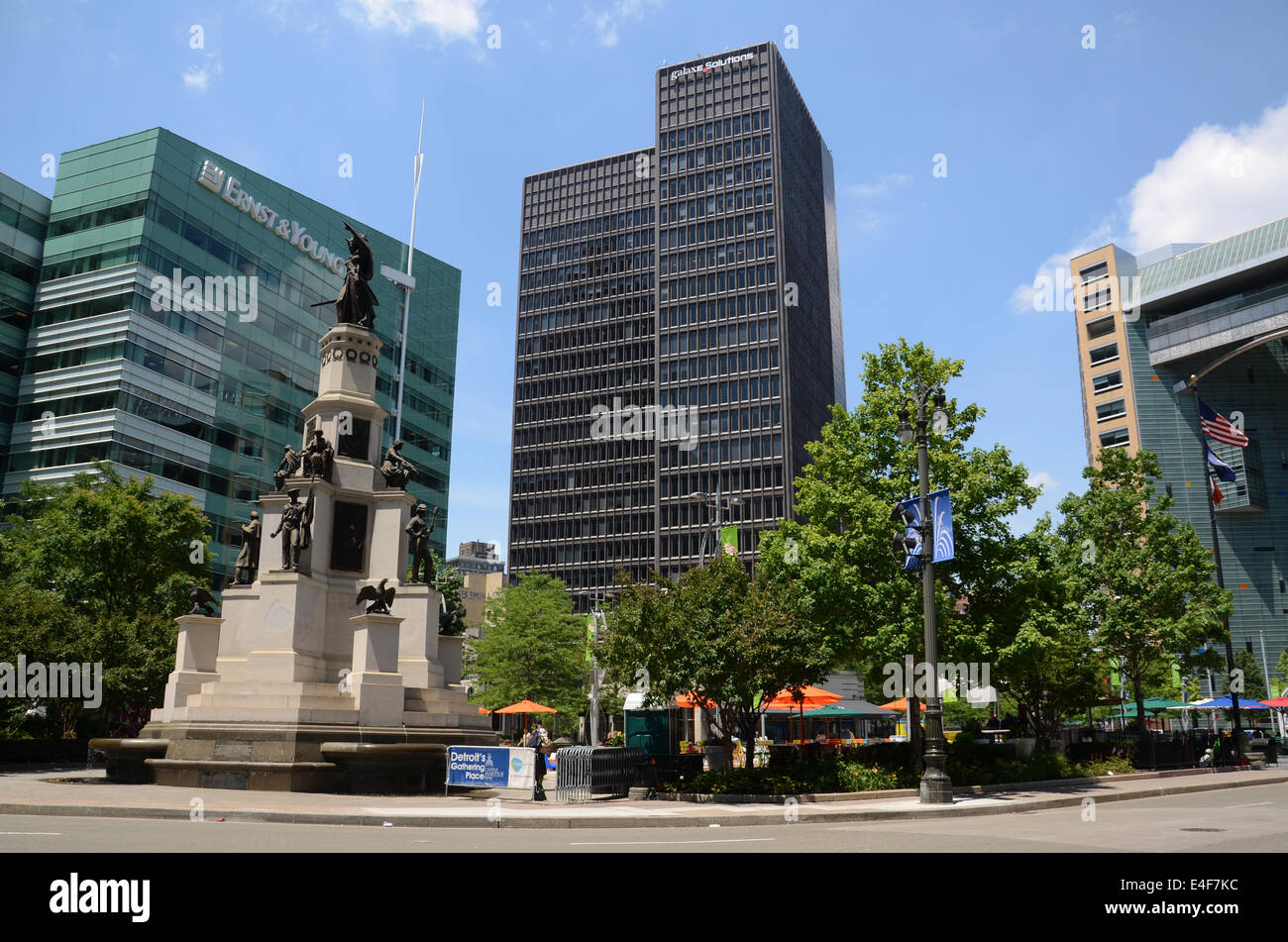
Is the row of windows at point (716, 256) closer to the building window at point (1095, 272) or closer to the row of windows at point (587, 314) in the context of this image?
the row of windows at point (587, 314)

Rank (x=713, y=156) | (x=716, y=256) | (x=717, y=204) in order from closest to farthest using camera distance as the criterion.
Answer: (x=716, y=256), (x=717, y=204), (x=713, y=156)

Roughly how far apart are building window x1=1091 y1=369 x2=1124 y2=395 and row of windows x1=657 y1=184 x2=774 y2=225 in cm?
4484

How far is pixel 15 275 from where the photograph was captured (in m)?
70.4

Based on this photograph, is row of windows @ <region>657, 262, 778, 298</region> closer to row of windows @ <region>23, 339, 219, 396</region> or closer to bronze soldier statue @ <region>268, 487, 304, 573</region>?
row of windows @ <region>23, 339, 219, 396</region>

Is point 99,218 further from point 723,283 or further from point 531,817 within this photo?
point 723,283

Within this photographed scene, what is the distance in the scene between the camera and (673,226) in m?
122

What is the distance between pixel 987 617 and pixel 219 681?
2171cm

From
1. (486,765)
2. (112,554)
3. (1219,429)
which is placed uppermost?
(1219,429)

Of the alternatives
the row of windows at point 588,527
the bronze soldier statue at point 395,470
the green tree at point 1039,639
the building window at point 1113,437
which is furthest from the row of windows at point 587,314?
the bronze soldier statue at point 395,470

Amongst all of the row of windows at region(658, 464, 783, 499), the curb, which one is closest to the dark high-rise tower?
the row of windows at region(658, 464, 783, 499)

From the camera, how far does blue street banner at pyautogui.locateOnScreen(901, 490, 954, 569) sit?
21.7 meters

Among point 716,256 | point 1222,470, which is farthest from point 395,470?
point 716,256

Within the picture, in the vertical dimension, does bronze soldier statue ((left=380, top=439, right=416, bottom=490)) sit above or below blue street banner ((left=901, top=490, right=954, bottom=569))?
above

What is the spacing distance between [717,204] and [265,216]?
60359 millimetres
